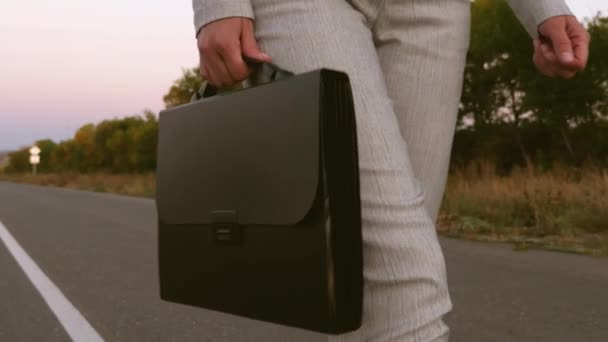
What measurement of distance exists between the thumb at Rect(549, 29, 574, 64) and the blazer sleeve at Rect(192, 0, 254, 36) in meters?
0.61

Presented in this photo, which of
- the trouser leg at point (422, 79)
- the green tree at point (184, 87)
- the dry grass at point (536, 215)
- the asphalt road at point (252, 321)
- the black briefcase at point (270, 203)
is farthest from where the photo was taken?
the green tree at point (184, 87)

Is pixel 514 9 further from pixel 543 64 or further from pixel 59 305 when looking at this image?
pixel 59 305

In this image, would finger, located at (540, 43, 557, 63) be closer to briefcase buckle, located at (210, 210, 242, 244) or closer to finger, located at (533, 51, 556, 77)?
finger, located at (533, 51, 556, 77)

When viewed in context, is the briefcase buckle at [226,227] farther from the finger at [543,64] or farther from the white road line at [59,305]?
the white road line at [59,305]

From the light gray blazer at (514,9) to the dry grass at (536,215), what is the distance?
14.8 ft

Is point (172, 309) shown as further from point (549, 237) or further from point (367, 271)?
point (549, 237)

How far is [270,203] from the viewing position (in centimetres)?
107

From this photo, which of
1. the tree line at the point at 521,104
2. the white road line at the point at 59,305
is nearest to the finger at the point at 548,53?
the white road line at the point at 59,305

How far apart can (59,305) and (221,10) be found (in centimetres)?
348

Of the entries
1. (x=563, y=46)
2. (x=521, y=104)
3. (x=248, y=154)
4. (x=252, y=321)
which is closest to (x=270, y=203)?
(x=248, y=154)

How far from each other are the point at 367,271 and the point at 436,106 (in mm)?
396

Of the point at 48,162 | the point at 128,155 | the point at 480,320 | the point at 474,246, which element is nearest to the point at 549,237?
the point at 474,246

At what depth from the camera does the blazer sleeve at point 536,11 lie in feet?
4.64

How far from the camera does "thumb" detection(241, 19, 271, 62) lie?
1.11 meters
